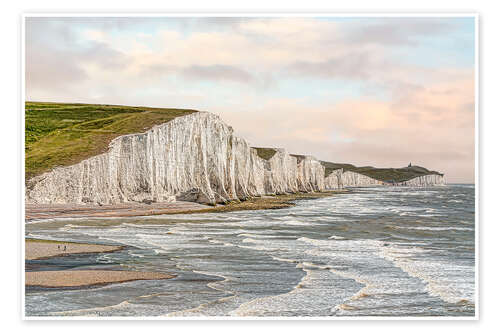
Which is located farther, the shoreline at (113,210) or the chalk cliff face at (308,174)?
the chalk cliff face at (308,174)

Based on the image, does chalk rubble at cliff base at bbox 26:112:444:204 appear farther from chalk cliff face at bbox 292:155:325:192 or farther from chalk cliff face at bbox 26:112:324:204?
chalk cliff face at bbox 292:155:325:192

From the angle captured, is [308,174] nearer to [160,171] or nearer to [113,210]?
[160,171]

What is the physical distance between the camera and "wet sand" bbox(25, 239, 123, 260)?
73.1 feet

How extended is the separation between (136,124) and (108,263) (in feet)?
142

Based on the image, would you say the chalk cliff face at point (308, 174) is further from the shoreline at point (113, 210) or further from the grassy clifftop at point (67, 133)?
the shoreline at point (113, 210)

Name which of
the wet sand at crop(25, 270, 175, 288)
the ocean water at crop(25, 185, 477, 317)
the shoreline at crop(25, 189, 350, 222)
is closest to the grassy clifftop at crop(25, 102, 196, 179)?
the shoreline at crop(25, 189, 350, 222)

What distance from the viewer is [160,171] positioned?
57969 millimetres

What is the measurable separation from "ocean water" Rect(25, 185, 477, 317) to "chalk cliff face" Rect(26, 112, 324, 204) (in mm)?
12840

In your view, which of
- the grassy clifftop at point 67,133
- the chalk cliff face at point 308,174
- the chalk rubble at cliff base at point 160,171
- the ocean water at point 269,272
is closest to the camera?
the ocean water at point 269,272

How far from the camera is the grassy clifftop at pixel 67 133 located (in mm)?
50062

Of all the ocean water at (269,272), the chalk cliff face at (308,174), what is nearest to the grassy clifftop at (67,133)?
the ocean water at (269,272)

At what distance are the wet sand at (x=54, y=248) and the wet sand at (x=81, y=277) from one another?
153 inches

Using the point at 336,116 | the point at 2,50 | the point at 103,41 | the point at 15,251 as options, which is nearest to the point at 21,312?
the point at 15,251
